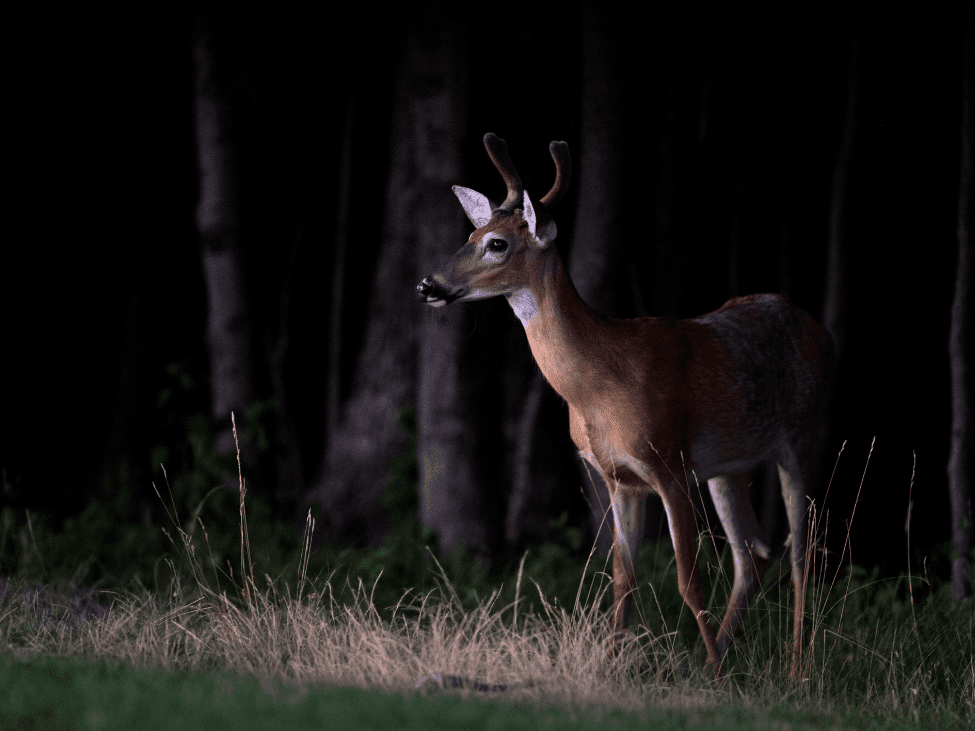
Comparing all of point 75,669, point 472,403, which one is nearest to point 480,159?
point 472,403

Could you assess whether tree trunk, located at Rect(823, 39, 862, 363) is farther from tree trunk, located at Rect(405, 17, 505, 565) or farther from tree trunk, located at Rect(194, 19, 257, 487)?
tree trunk, located at Rect(194, 19, 257, 487)

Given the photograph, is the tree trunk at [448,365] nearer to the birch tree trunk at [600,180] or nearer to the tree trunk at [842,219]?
the birch tree trunk at [600,180]

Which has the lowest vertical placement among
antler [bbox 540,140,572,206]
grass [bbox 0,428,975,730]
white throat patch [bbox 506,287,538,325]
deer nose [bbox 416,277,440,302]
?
grass [bbox 0,428,975,730]

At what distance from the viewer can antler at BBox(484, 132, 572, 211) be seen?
4.49m

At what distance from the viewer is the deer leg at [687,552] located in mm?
4500

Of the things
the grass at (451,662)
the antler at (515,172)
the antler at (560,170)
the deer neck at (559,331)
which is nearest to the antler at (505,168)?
the antler at (515,172)

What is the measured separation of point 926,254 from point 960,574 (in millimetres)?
2358

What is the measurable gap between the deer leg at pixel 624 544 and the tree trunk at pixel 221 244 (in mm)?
3590

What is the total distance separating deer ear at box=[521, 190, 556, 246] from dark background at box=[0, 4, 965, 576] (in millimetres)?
2189

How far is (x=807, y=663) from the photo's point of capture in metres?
4.81

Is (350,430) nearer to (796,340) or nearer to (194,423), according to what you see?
(194,423)

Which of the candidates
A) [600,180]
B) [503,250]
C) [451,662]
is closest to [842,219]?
[600,180]

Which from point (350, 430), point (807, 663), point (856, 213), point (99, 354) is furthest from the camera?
point (99, 354)

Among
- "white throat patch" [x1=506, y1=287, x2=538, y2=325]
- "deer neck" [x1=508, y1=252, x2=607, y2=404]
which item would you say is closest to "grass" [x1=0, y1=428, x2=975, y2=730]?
"deer neck" [x1=508, y1=252, x2=607, y2=404]
